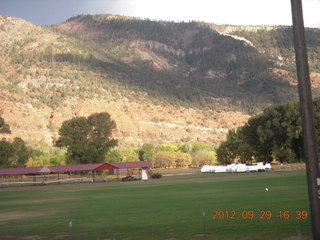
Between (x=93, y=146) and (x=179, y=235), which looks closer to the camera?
(x=179, y=235)

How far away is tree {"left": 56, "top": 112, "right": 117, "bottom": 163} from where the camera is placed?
11231cm

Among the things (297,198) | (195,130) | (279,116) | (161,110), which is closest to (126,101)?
(161,110)

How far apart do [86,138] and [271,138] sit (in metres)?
41.9

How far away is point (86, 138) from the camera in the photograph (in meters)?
115

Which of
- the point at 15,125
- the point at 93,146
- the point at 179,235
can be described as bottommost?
the point at 179,235

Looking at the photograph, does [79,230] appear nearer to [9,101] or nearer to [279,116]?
[279,116]

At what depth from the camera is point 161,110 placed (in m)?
197

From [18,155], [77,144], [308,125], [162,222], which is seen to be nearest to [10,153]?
[18,155]

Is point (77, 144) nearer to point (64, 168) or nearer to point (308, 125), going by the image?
point (64, 168)

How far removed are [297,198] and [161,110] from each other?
6603 inches

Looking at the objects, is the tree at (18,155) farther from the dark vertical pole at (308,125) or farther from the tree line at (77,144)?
the dark vertical pole at (308,125)

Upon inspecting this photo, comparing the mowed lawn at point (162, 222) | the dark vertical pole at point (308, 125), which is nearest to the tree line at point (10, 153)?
the mowed lawn at point (162, 222)

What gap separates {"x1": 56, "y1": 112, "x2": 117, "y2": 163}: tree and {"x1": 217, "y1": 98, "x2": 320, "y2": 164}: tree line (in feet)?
95.0

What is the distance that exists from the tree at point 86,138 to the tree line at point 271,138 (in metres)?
28.9
